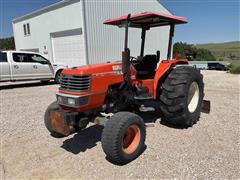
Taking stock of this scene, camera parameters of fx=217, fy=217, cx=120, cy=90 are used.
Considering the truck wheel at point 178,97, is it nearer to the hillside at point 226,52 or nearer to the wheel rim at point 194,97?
the wheel rim at point 194,97

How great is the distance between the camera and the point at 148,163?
10.5 feet

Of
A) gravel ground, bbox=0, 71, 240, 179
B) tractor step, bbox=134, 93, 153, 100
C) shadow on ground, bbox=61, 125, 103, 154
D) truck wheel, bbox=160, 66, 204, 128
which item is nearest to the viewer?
gravel ground, bbox=0, 71, 240, 179

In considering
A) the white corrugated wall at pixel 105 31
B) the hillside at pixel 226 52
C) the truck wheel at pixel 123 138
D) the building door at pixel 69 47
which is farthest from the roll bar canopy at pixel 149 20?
the hillside at pixel 226 52

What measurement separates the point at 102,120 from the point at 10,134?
2265 millimetres

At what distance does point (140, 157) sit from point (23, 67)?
8689mm

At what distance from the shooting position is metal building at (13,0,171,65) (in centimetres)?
1320

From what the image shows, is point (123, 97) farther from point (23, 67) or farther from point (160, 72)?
point (23, 67)

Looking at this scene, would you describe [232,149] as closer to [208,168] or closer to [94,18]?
[208,168]

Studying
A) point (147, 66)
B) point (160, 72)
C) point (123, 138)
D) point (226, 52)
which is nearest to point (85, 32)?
point (147, 66)

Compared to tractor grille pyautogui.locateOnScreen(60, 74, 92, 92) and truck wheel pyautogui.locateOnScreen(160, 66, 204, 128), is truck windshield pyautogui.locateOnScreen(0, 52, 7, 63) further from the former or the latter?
truck wheel pyautogui.locateOnScreen(160, 66, 204, 128)

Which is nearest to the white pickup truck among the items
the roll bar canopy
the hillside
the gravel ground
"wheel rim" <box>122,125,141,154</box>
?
the gravel ground

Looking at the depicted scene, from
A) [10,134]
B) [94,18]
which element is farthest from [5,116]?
[94,18]

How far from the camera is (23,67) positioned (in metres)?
10.3

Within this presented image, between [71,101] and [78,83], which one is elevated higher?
[78,83]
